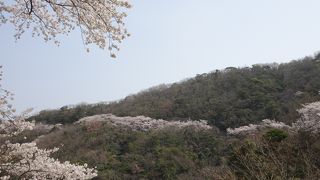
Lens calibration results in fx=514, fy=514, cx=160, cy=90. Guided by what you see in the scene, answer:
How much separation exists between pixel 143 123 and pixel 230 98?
6815 mm

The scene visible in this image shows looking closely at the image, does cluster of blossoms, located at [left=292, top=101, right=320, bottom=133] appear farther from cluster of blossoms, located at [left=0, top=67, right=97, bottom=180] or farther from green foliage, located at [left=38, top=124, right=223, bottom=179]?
cluster of blossoms, located at [left=0, top=67, right=97, bottom=180]

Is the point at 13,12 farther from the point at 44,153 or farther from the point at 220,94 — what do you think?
the point at 220,94

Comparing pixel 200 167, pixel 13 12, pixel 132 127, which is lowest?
pixel 200 167

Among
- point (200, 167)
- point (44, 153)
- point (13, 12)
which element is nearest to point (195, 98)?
point (200, 167)

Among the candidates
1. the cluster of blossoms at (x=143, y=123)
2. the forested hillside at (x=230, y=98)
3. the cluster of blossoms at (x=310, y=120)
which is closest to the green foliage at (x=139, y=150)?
the cluster of blossoms at (x=143, y=123)

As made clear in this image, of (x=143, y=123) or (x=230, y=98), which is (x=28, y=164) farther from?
(x=230, y=98)

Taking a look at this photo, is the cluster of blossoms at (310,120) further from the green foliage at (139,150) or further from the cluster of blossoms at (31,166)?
the cluster of blossoms at (31,166)

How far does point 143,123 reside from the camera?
32.9 m

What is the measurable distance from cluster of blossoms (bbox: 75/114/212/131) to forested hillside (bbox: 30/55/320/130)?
1833 millimetres

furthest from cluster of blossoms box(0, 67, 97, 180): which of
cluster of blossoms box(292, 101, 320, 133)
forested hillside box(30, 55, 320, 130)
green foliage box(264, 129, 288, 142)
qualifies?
forested hillside box(30, 55, 320, 130)

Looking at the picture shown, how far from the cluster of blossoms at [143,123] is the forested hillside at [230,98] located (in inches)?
72.2

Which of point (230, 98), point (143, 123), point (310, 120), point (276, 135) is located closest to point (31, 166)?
point (276, 135)

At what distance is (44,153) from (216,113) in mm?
24954

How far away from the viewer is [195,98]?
37.2 metres
